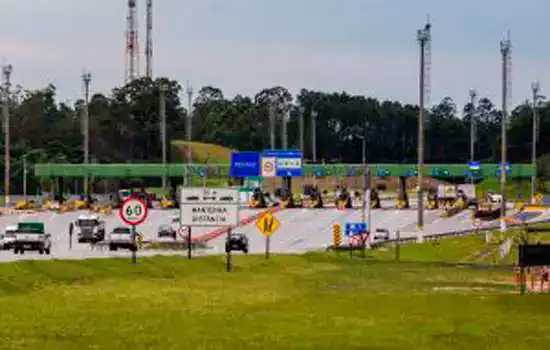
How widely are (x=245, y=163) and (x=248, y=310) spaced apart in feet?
258

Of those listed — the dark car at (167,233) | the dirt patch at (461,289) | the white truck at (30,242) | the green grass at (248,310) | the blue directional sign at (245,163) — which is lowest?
the dark car at (167,233)

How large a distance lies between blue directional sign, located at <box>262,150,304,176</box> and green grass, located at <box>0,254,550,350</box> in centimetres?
6454

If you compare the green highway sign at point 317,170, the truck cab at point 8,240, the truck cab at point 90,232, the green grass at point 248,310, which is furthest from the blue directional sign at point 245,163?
the green grass at point 248,310

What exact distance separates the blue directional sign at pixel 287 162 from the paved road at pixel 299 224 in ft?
15.3

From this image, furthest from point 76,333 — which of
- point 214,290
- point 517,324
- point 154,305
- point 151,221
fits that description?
point 151,221

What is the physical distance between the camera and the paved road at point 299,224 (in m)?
84.3

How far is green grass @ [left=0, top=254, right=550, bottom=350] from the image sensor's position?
18438mm

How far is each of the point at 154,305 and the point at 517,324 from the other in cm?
706

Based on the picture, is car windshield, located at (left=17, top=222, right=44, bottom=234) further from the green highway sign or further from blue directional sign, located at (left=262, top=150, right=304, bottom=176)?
the green highway sign

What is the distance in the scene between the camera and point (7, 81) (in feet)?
472

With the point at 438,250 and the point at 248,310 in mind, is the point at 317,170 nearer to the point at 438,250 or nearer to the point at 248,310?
the point at 438,250

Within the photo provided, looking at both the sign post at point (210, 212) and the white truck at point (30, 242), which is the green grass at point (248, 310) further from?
the white truck at point (30, 242)

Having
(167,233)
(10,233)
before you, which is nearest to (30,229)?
(10,233)

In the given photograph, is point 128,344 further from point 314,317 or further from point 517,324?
point 517,324
